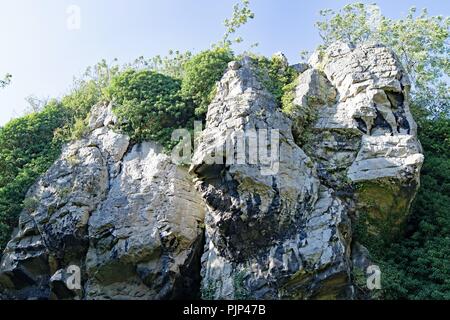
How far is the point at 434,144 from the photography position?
14.4m

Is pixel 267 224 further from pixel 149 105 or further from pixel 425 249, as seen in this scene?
pixel 149 105

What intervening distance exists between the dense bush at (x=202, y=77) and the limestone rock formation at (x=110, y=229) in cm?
169

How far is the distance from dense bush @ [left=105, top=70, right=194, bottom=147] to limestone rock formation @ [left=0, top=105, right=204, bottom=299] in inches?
16.2

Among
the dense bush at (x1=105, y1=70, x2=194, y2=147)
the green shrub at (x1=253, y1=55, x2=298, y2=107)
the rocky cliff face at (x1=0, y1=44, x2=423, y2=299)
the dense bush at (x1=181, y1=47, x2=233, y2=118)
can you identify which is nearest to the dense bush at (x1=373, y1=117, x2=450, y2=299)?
the rocky cliff face at (x1=0, y1=44, x2=423, y2=299)

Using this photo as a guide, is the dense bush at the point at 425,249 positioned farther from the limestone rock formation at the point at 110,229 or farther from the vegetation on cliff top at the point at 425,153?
the limestone rock formation at the point at 110,229

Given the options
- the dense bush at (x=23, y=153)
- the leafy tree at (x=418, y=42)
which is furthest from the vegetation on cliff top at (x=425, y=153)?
the dense bush at (x=23, y=153)

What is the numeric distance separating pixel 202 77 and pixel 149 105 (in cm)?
150

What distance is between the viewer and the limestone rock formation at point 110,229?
436 inches

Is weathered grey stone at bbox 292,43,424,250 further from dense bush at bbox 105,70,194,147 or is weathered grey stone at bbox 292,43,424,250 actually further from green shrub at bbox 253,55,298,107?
dense bush at bbox 105,70,194,147

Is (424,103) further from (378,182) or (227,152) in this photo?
(227,152)

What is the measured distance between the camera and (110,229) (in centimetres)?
1149

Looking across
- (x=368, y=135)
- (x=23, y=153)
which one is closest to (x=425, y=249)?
(x=368, y=135)
